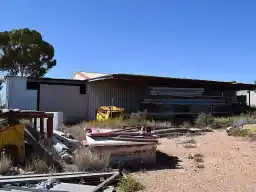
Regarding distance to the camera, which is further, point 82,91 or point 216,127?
point 82,91

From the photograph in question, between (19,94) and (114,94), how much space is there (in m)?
6.21

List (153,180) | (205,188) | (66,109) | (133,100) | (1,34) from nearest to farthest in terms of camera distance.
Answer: (205,188)
(153,180)
(66,109)
(133,100)
(1,34)

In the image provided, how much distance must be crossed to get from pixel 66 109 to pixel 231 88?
1378 cm

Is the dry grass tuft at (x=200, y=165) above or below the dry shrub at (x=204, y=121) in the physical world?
below

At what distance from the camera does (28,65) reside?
35.9 m

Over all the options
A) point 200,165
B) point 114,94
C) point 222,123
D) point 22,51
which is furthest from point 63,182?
point 22,51

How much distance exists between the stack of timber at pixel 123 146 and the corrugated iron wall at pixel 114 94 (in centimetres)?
1298

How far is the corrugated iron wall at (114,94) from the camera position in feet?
73.9

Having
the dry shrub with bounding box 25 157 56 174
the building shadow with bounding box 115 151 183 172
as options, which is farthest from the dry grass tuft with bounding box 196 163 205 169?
the dry shrub with bounding box 25 157 56 174

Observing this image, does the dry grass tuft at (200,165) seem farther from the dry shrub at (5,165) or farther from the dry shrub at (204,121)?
the dry shrub at (204,121)

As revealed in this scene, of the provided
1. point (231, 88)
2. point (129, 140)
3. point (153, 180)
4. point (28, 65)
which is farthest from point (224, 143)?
point (28, 65)

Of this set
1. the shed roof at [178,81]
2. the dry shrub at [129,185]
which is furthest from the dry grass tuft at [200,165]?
the shed roof at [178,81]

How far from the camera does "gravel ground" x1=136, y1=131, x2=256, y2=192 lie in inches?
276

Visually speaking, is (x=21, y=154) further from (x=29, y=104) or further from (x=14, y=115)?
(x=29, y=104)
